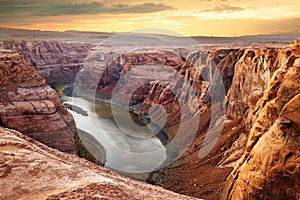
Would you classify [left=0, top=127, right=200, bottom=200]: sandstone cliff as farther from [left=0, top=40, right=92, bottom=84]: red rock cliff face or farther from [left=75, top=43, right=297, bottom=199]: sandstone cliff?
[left=0, top=40, right=92, bottom=84]: red rock cliff face

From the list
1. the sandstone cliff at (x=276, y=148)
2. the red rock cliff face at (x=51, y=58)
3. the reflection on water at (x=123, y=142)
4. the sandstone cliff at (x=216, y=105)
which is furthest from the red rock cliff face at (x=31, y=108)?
the red rock cliff face at (x=51, y=58)

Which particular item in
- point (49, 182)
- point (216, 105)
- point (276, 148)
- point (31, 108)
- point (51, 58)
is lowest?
point (216, 105)

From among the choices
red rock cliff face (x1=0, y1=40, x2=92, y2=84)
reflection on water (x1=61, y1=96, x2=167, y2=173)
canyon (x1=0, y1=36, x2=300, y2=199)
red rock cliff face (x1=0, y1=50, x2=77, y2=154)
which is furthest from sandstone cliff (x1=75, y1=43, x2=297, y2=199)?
red rock cliff face (x1=0, y1=40, x2=92, y2=84)

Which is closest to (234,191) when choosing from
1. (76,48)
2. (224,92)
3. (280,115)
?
(280,115)

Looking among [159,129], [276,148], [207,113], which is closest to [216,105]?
[207,113]

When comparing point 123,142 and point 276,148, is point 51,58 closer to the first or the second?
point 123,142
